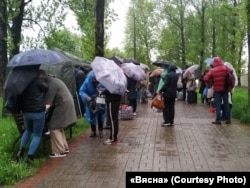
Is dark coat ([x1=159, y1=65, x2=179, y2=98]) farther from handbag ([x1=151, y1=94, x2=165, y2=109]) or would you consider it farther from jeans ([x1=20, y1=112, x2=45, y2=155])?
jeans ([x1=20, y1=112, x2=45, y2=155])

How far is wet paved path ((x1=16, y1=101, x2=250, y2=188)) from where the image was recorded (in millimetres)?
6535

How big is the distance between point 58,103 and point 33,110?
0.96 metres

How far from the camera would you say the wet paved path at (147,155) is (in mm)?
6535

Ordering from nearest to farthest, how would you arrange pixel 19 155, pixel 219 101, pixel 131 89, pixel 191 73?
pixel 19 155 → pixel 219 101 → pixel 131 89 → pixel 191 73

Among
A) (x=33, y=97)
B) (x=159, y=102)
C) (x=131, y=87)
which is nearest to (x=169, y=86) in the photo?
(x=159, y=102)

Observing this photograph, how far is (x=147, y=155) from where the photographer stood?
26.4 ft

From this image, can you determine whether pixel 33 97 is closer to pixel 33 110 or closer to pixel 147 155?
pixel 33 110

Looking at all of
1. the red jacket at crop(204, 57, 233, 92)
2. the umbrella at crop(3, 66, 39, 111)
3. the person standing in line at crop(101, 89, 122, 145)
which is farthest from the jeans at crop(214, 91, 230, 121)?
the umbrella at crop(3, 66, 39, 111)

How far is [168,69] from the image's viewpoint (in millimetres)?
12094

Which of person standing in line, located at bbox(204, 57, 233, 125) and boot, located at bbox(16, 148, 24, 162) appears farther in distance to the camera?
person standing in line, located at bbox(204, 57, 233, 125)

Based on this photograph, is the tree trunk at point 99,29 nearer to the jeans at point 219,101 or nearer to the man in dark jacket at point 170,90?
the man in dark jacket at point 170,90

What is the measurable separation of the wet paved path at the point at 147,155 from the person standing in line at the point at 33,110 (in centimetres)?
51

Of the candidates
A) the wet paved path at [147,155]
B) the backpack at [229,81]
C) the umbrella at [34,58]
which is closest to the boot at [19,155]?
the wet paved path at [147,155]

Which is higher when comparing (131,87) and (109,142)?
(131,87)
